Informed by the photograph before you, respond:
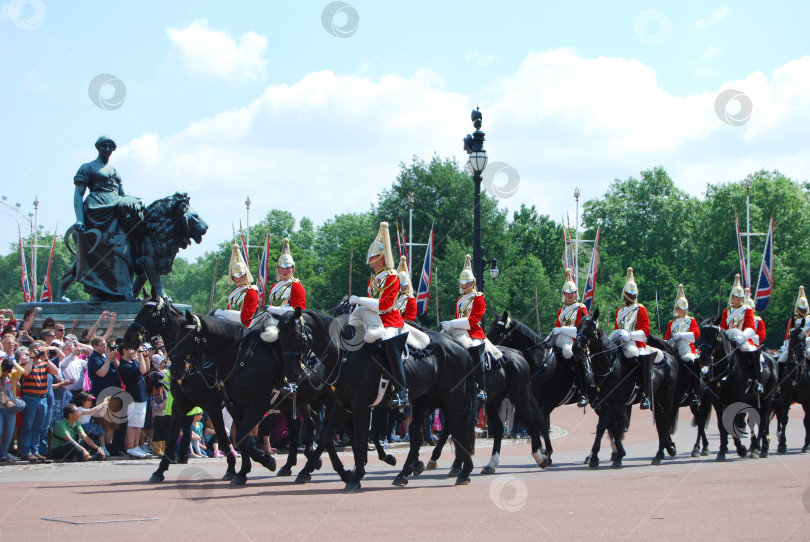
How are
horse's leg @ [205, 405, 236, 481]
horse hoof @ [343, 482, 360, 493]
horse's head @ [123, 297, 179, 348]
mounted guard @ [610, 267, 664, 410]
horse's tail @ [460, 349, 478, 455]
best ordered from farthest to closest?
mounted guard @ [610, 267, 664, 410], horse's tail @ [460, 349, 478, 455], horse's leg @ [205, 405, 236, 481], horse's head @ [123, 297, 179, 348], horse hoof @ [343, 482, 360, 493]

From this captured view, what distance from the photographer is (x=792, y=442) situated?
21453 millimetres

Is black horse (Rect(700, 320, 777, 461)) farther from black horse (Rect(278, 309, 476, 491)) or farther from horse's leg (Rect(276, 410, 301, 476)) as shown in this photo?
horse's leg (Rect(276, 410, 301, 476))

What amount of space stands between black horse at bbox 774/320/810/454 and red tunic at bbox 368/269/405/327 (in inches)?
384

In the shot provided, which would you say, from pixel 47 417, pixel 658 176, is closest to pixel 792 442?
pixel 47 417

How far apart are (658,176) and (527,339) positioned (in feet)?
253

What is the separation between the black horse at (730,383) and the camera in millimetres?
17562

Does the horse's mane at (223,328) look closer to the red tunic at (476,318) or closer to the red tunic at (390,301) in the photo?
the red tunic at (390,301)

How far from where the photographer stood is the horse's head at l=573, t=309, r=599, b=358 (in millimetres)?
15675

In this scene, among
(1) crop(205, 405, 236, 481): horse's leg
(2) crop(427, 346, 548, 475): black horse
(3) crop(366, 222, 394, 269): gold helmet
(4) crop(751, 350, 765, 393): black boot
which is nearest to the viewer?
(3) crop(366, 222, 394, 269): gold helmet

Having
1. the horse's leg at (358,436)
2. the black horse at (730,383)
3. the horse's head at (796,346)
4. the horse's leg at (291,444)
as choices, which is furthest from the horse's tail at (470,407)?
the horse's head at (796,346)

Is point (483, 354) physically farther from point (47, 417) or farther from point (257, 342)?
point (47, 417)

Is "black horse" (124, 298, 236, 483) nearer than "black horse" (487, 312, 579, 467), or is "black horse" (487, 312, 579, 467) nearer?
"black horse" (124, 298, 236, 483)

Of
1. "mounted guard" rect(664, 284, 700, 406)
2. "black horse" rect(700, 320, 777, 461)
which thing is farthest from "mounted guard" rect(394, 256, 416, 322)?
"mounted guard" rect(664, 284, 700, 406)

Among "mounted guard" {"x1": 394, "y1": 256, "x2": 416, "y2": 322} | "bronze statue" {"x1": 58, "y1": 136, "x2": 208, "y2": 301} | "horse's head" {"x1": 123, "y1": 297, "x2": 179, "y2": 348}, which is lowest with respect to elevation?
"horse's head" {"x1": 123, "y1": 297, "x2": 179, "y2": 348}
